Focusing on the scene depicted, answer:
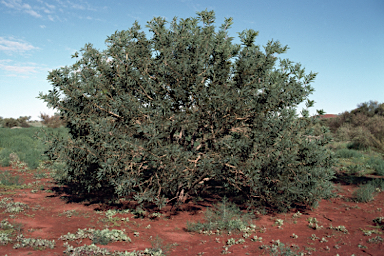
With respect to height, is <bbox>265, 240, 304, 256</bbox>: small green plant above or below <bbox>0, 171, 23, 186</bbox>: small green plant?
below

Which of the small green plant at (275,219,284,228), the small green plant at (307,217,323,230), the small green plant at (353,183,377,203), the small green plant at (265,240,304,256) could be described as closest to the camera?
the small green plant at (265,240,304,256)

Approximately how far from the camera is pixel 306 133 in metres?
8.70

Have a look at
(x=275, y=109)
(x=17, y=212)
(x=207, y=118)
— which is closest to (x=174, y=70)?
(x=207, y=118)

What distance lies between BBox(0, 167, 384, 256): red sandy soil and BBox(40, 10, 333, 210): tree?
0.84m

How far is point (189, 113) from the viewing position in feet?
26.8

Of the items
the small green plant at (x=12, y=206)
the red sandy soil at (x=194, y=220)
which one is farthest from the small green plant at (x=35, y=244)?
the small green plant at (x=12, y=206)

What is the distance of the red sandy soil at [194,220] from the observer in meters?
6.47

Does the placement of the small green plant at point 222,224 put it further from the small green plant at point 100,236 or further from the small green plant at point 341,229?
the small green plant at point 341,229

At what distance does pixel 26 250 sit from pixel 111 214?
10.1 feet

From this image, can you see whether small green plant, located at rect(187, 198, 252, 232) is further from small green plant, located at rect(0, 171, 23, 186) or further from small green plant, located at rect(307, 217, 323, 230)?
small green plant, located at rect(0, 171, 23, 186)

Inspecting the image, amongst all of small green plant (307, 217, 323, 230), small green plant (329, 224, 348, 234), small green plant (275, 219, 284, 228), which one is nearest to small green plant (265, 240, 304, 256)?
small green plant (275, 219, 284, 228)

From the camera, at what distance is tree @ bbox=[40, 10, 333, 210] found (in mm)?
7820

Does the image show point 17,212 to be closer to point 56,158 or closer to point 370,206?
point 56,158

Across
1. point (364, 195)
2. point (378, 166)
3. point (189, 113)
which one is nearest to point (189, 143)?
point (189, 113)
